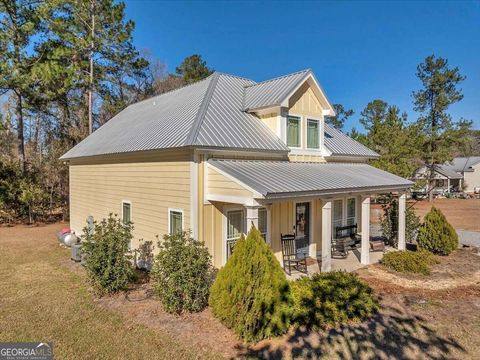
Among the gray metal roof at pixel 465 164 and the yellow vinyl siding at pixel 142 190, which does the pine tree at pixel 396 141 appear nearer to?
the yellow vinyl siding at pixel 142 190

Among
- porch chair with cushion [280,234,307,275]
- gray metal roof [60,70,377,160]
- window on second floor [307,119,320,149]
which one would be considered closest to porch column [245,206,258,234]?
gray metal roof [60,70,377,160]

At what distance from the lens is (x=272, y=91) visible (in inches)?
522

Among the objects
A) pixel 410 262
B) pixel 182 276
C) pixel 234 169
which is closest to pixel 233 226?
pixel 234 169

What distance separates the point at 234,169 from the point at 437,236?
33.7 feet

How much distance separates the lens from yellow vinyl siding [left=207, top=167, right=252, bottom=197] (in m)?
8.83

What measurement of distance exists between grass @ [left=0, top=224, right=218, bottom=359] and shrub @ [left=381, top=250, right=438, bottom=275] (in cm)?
865

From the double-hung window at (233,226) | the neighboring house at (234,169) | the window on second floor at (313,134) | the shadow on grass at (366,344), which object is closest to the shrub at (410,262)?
→ the neighboring house at (234,169)

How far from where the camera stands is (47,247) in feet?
52.5

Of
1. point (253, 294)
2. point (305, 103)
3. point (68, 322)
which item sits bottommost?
point (68, 322)

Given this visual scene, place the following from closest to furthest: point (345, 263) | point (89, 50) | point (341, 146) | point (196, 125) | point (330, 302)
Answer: point (330, 302) → point (196, 125) → point (345, 263) → point (341, 146) → point (89, 50)

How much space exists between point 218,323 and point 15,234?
17.6 m

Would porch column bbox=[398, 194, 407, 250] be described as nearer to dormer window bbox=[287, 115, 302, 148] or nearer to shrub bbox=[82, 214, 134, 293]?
dormer window bbox=[287, 115, 302, 148]

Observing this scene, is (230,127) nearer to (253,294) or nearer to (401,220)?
(253,294)

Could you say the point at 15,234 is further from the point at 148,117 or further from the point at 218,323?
the point at 218,323
